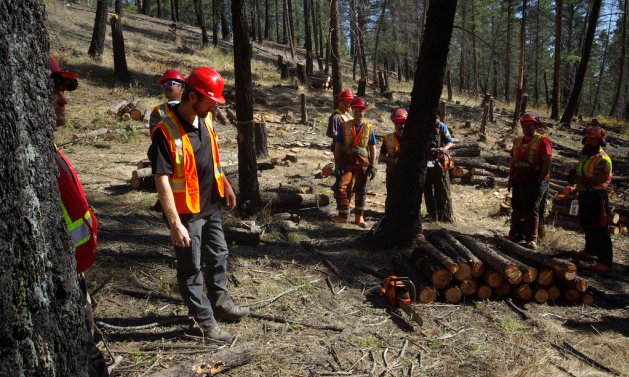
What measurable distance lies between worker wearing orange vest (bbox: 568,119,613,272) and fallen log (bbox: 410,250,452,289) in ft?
9.40

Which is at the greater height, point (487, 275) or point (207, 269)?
point (207, 269)

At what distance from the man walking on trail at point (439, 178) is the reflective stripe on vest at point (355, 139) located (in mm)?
1068

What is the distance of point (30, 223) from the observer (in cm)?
155

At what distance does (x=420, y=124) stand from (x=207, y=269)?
136 inches

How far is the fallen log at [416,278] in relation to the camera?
4.96 meters

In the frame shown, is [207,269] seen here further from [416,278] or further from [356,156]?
[356,156]

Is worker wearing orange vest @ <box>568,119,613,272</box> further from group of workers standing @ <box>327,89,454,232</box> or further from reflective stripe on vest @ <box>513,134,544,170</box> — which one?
group of workers standing @ <box>327,89,454,232</box>

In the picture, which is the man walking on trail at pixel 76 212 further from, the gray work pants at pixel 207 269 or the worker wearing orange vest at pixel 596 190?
the worker wearing orange vest at pixel 596 190

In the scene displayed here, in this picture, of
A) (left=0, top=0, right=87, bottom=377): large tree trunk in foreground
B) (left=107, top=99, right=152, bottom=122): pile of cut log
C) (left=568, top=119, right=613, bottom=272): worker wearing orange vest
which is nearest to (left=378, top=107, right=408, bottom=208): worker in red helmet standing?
(left=568, top=119, right=613, bottom=272): worker wearing orange vest

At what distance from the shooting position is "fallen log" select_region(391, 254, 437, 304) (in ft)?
16.3

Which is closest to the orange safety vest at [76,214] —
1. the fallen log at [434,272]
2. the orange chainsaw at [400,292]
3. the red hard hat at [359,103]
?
the orange chainsaw at [400,292]

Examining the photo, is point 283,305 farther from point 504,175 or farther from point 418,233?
point 504,175

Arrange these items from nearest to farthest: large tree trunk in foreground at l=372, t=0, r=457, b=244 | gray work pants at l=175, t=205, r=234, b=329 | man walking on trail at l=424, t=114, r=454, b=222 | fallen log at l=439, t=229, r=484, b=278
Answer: gray work pants at l=175, t=205, r=234, b=329, fallen log at l=439, t=229, r=484, b=278, large tree trunk in foreground at l=372, t=0, r=457, b=244, man walking on trail at l=424, t=114, r=454, b=222

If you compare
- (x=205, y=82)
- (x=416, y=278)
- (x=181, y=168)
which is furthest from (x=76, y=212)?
(x=416, y=278)
